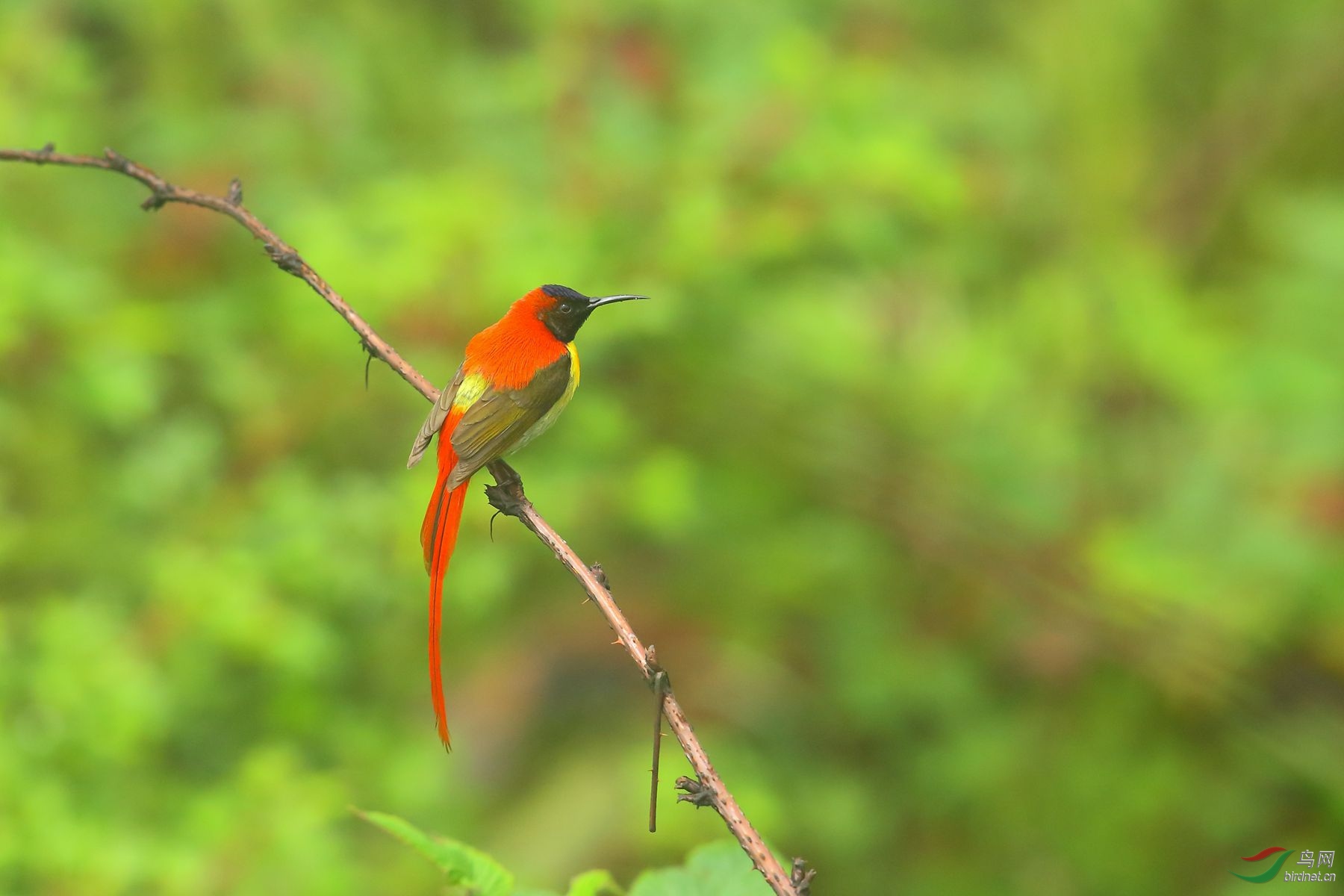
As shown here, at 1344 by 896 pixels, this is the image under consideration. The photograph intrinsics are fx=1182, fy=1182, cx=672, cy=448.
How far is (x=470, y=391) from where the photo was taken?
2.00 metres

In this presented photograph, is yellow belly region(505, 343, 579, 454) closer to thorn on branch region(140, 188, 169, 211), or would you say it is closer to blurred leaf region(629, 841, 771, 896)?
thorn on branch region(140, 188, 169, 211)

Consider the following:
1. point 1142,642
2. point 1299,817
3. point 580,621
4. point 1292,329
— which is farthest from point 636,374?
point 1299,817

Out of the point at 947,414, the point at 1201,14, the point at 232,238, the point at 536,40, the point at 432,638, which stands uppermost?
the point at 536,40

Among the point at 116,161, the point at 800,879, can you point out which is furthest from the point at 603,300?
the point at 800,879

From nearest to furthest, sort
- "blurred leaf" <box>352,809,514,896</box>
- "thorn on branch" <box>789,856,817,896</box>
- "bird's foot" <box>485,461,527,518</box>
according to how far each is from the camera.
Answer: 1. "thorn on branch" <box>789,856,817,896</box>
2. "blurred leaf" <box>352,809,514,896</box>
3. "bird's foot" <box>485,461,527,518</box>

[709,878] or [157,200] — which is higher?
[157,200]

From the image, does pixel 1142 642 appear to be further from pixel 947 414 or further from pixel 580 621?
pixel 580 621

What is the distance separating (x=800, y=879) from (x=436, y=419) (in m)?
1.22

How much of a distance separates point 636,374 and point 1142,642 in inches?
78.6

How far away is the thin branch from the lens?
3.37 feet

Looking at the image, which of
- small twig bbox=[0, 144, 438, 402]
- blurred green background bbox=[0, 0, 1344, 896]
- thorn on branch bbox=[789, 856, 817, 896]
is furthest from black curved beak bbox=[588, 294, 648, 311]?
blurred green background bbox=[0, 0, 1344, 896]

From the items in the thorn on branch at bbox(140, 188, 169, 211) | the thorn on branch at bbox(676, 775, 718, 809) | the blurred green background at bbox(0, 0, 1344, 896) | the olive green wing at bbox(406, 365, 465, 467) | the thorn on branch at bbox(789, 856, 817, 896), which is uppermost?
the blurred green background at bbox(0, 0, 1344, 896)

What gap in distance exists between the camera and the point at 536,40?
16.5ft

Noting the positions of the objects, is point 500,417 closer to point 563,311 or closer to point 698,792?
point 563,311
